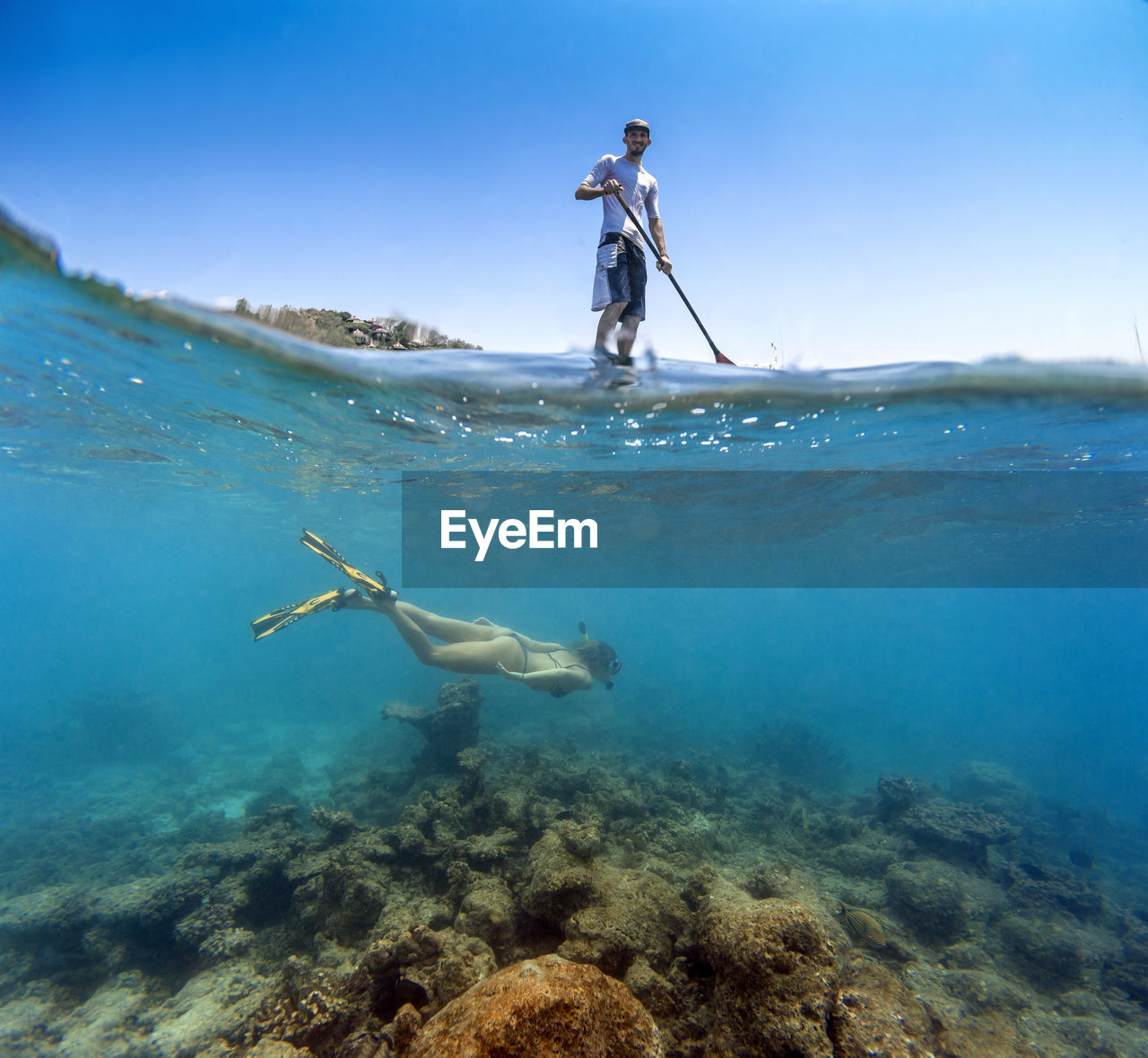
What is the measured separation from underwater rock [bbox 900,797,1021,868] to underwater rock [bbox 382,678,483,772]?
10.3 metres

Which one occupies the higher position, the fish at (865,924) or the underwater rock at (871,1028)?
the underwater rock at (871,1028)

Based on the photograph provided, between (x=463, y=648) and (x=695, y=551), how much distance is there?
1987 centimetres

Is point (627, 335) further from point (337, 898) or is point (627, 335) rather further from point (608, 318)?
point (337, 898)

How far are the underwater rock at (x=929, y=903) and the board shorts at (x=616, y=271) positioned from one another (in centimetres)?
1003

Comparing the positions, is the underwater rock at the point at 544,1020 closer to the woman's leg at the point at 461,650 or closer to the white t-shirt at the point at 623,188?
the white t-shirt at the point at 623,188

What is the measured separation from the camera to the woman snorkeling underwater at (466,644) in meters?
13.0

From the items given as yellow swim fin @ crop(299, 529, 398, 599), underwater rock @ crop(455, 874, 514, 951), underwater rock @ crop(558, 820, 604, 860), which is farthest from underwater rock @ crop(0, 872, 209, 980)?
yellow swim fin @ crop(299, 529, 398, 599)

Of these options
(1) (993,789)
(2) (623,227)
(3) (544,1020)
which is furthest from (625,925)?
(1) (993,789)

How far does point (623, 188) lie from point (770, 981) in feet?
24.5

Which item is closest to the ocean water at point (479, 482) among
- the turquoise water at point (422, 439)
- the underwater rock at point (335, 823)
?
the turquoise water at point (422, 439)

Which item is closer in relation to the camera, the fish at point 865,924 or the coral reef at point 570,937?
the coral reef at point 570,937

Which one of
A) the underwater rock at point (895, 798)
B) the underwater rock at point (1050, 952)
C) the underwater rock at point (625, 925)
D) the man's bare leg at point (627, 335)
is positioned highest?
the man's bare leg at point (627, 335)

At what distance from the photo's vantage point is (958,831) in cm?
1059

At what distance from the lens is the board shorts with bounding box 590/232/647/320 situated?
19.5 ft
